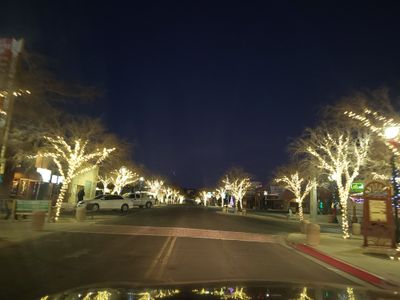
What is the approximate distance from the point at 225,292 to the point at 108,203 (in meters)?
35.9

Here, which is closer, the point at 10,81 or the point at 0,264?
the point at 0,264

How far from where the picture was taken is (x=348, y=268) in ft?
41.3

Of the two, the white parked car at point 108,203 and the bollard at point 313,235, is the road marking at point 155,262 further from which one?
the white parked car at point 108,203

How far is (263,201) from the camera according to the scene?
372ft

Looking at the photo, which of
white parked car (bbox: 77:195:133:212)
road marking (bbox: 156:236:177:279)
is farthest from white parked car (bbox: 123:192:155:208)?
road marking (bbox: 156:236:177:279)

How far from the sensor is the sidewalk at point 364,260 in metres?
11.1

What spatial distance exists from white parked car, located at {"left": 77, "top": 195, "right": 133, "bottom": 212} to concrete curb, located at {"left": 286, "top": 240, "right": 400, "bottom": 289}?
25.1m

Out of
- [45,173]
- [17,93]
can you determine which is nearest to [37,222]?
[17,93]

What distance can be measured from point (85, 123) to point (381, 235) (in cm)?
2187

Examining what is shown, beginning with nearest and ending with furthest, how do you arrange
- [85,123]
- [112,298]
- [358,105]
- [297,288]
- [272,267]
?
[112,298] → [297,288] → [272,267] → [358,105] → [85,123]

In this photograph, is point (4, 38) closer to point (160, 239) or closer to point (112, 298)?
point (160, 239)

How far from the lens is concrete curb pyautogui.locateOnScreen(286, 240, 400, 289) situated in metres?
10.3

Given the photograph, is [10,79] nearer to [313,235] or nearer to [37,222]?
[37,222]

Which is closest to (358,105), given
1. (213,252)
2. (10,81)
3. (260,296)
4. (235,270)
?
(213,252)
